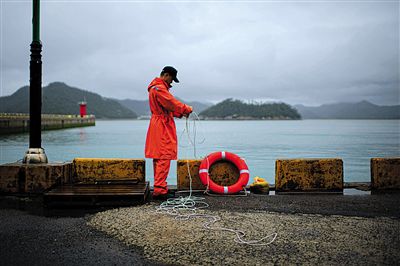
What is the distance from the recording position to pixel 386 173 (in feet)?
20.7

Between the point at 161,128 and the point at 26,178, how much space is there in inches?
86.4

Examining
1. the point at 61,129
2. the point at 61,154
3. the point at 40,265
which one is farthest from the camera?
the point at 61,129

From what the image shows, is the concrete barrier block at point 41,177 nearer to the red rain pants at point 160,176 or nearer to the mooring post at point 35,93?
the mooring post at point 35,93

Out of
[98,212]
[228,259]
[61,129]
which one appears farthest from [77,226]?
[61,129]

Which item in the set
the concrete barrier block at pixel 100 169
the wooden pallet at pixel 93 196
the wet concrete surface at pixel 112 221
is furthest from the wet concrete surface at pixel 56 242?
the concrete barrier block at pixel 100 169

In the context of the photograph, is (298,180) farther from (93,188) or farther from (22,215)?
(22,215)

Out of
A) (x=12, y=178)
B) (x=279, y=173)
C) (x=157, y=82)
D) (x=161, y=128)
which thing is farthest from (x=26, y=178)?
(x=279, y=173)

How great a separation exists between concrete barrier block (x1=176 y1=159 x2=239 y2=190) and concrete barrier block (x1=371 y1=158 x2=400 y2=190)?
2.50 metres

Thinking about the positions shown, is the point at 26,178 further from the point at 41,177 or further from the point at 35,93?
the point at 35,93

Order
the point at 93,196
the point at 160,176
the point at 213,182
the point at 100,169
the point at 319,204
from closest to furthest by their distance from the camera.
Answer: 1. the point at 93,196
2. the point at 319,204
3. the point at 160,176
4. the point at 100,169
5. the point at 213,182

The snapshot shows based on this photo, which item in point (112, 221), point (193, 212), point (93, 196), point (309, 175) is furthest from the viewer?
point (309, 175)

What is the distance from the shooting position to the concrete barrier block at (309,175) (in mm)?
6219

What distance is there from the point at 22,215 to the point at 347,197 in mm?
4824

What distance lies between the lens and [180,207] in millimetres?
4996
